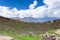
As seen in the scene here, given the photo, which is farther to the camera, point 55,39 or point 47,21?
point 47,21

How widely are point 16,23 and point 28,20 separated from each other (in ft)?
1.21

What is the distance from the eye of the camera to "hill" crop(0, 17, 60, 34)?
17.6 ft

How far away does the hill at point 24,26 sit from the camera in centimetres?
536

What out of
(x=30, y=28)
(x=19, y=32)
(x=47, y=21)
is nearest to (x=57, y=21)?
(x=47, y=21)

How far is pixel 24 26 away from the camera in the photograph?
552 cm

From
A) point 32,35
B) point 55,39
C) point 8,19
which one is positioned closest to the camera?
point 55,39

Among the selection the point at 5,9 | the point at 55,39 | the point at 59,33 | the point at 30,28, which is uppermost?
the point at 5,9

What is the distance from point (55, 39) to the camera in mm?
3910

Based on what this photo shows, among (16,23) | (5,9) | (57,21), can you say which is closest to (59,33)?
(57,21)

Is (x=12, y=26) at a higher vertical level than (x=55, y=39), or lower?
higher

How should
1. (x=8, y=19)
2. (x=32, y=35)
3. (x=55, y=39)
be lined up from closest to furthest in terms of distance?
(x=55, y=39) → (x=32, y=35) → (x=8, y=19)

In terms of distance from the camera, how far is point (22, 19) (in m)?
5.56

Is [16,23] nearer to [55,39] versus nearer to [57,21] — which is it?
[57,21]

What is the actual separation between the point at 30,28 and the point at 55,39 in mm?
1677
